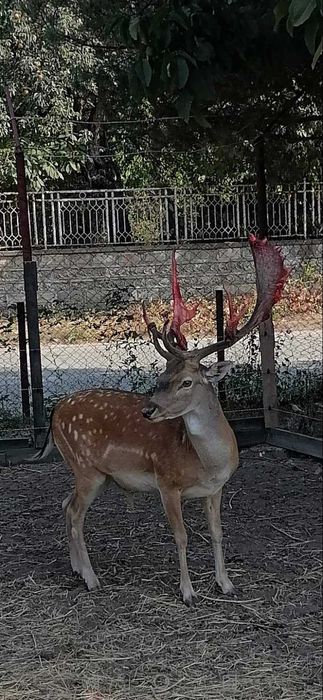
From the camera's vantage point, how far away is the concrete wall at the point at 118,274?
17.3 ft

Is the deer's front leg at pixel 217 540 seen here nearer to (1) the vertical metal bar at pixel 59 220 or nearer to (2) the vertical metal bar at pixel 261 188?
(2) the vertical metal bar at pixel 261 188

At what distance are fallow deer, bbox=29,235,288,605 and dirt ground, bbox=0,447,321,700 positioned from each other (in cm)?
13

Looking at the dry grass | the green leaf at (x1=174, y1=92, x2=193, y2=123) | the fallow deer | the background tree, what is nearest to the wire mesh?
the dry grass

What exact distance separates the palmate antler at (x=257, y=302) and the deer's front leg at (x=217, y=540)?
0.51 metres

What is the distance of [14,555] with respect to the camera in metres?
3.42

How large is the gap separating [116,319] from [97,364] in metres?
0.93

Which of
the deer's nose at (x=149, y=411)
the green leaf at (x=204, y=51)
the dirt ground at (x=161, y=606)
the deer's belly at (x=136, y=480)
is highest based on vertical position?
the green leaf at (x=204, y=51)

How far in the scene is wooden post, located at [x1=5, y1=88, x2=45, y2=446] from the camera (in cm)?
469

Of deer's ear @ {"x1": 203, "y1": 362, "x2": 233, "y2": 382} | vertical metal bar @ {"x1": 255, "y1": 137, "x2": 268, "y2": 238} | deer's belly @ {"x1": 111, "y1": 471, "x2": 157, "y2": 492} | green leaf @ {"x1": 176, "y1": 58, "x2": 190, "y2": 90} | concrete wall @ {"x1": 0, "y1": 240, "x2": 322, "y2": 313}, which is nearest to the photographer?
green leaf @ {"x1": 176, "y1": 58, "x2": 190, "y2": 90}

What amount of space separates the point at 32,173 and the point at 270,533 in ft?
14.3

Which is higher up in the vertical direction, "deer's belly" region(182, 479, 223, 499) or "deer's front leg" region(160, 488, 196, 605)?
"deer's belly" region(182, 479, 223, 499)

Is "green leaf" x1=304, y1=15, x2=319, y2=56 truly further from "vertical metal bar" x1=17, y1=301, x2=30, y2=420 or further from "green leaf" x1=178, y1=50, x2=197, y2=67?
"vertical metal bar" x1=17, y1=301, x2=30, y2=420

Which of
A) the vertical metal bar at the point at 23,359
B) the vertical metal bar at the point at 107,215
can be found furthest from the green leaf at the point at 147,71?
the vertical metal bar at the point at 107,215

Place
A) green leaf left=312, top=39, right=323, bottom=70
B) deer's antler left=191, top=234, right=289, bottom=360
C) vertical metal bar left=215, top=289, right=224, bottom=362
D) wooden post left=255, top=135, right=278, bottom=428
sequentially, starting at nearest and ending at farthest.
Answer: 1. green leaf left=312, top=39, right=323, bottom=70
2. deer's antler left=191, top=234, right=289, bottom=360
3. wooden post left=255, top=135, right=278, bottom=428
4. vertical metal bar left=215, top=289, right=224, bottom=362
